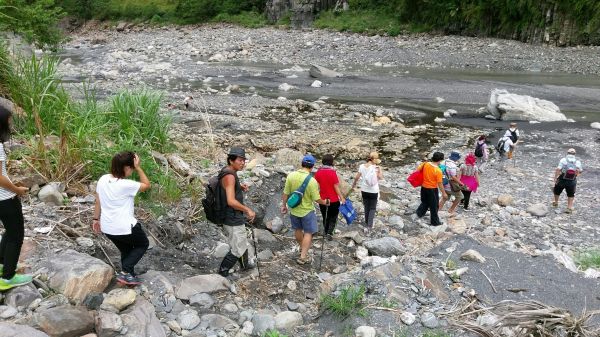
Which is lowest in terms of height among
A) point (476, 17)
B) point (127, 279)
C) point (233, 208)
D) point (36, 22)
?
point (127, 279)

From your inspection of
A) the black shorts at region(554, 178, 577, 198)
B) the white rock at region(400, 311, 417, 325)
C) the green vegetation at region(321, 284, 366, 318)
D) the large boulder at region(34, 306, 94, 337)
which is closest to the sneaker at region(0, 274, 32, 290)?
the large boulder at region(34, 306, 94, 337)

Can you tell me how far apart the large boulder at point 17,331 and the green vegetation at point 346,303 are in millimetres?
2505

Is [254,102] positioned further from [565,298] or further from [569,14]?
[569,14]

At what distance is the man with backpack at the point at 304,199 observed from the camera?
6359mm

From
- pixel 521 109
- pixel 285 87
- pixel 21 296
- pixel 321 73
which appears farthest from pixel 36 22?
pixel 521 109

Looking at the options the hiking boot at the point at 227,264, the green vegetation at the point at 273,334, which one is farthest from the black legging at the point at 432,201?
the green vegetation at the point at 273,334

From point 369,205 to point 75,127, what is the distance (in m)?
4.53

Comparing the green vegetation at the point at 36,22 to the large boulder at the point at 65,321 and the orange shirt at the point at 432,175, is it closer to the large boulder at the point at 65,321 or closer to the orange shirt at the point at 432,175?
the orange shirt at the point at 432,175

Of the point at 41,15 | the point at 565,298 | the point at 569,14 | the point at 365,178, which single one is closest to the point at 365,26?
the point at 569,14

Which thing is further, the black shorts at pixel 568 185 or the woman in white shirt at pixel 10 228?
the black shorts at pixel 568 185

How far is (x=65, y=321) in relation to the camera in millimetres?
3867

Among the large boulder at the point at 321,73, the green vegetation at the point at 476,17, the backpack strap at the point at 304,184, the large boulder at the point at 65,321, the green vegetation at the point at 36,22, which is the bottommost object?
the large boulder at the point at 321,73

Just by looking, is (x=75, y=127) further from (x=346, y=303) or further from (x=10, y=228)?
(x=346, y=303)

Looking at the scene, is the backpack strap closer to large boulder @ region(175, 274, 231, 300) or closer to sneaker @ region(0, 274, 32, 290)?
large boulder @ region(175, 274, 231, 300)
